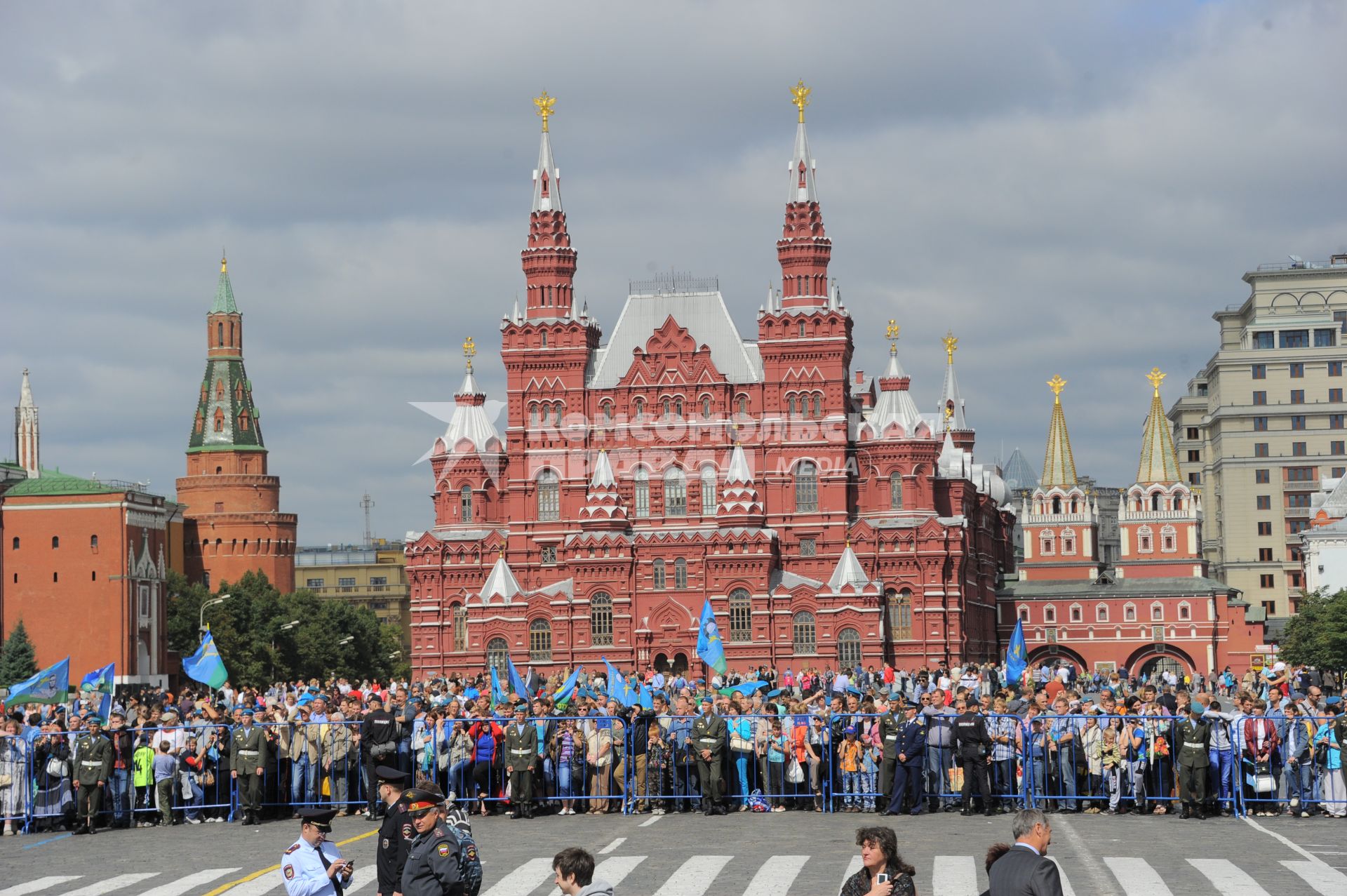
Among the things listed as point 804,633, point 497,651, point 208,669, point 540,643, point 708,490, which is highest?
point 708,490

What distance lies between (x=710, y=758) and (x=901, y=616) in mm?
60758

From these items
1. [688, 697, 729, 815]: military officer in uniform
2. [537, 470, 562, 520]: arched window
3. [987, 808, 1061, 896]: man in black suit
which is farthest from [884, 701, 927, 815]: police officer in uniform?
[537, 470, 562, 520]: arched window

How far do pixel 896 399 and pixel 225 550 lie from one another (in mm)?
52012

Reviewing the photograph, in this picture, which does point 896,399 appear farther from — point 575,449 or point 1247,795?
point 1247,795

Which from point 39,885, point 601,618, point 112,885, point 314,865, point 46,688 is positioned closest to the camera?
point 314,865

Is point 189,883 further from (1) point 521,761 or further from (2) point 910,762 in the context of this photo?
(2) point 910,762

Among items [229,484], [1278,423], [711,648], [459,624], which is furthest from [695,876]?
[1278,423]

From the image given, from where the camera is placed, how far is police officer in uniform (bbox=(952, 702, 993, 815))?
2381 cm

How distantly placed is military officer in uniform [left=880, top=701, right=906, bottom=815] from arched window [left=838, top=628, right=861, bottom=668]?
57.5 m

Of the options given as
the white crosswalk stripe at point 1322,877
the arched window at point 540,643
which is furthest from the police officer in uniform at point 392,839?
the arched window at point 540,643

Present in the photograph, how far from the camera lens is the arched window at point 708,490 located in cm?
8644

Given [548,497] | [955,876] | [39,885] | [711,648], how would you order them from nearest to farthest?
[955,876] < [39,885] < [711,648] < [548,497]

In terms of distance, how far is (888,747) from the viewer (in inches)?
955

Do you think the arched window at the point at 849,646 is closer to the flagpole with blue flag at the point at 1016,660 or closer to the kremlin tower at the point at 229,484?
the flagpole with blue flag at the point at 1016,660
